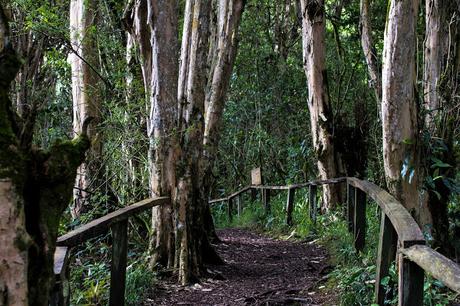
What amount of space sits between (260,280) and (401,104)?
2782 mm

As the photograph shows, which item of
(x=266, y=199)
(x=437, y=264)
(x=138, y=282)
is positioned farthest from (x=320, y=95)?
(x=437, y=264)

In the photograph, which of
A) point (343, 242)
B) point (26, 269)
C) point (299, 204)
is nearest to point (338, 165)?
point (299, 204)

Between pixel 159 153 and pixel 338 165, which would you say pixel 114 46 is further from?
pixel 338 165

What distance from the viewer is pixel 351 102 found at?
46.2 ft

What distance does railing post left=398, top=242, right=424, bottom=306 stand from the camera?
10.1ft

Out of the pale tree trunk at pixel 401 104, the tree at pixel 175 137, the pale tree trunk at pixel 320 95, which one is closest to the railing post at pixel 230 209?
the pale tree trunk at pixel 320 95

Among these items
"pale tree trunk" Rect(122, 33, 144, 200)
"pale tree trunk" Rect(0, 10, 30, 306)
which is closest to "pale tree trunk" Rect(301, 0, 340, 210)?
"pale tree trunk" Rect(122, 33, 144, 200)

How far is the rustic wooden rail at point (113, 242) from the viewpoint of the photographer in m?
3.07

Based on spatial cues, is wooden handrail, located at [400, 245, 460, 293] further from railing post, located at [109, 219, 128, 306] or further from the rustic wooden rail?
railing post, located at [109, 219, 128, 306]

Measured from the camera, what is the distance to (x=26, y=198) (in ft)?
8.11

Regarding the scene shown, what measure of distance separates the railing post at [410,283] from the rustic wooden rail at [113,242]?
6.21ft

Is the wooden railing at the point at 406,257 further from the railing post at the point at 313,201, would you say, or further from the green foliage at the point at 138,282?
the railing post at the point at 313,201

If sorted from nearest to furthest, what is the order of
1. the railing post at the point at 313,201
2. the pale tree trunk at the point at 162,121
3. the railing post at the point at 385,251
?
the railing post at the point at 385,251
the pale tree trunk at the point at 162,121
the railing post at the point at 313,201

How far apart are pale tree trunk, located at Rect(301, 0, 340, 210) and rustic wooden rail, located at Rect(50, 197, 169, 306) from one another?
5620 millimetres
